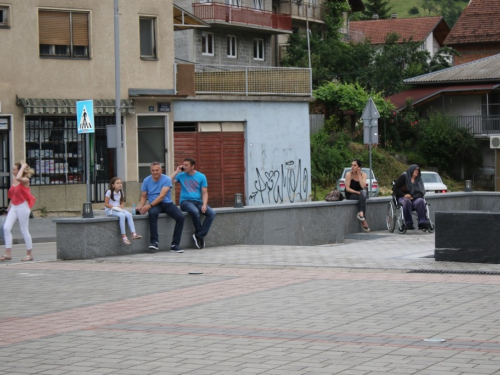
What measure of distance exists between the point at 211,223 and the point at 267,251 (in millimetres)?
1360

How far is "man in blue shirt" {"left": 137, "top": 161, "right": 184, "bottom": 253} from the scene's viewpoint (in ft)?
55.7

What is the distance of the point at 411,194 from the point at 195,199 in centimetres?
560

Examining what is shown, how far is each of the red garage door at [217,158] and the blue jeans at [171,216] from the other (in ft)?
57.6

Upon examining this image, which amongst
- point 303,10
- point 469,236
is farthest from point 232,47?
point 469,236

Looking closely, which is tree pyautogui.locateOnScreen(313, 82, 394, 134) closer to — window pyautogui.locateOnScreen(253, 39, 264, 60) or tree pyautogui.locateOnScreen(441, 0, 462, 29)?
window pyautogui.locateOnScreen(253, 39, 264, 60)

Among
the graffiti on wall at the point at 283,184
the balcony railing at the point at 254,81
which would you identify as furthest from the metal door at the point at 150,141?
the graffiti on wall at the point at 283,184

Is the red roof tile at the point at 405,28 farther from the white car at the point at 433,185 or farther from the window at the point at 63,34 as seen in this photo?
the window at the point at 63,34

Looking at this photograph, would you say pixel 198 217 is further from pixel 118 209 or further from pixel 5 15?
pixel 5 15

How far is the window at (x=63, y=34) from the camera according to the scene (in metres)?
30.6

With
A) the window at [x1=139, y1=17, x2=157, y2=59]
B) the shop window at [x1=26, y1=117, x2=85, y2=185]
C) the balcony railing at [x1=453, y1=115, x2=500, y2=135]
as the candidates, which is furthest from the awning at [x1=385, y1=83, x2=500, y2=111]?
the shop window at [x1=26, y1=117, x2=85, y2=185]

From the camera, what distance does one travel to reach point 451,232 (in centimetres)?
1441

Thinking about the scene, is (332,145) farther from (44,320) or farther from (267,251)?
(44,320)

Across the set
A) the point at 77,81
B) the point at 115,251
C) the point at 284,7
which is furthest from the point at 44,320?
the point at 284,7

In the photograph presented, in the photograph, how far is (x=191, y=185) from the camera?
17.9 metres
